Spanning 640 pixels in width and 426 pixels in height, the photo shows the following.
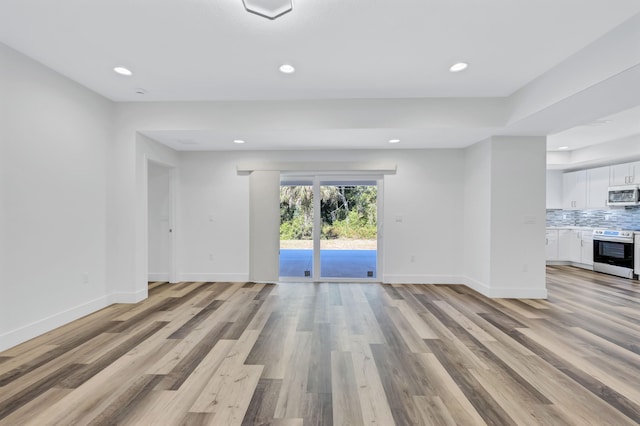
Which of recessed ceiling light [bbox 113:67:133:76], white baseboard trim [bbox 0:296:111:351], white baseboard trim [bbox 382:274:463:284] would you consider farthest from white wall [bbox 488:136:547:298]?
white baseboard trim [bbox 0:296:111:351]

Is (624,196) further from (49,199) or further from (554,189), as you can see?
(49,199)

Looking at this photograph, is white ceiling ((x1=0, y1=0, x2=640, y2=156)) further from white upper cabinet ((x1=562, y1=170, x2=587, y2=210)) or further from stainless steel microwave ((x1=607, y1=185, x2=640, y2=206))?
white upper cabinet ((x1=562, y1=170, x2=587, y2=210))

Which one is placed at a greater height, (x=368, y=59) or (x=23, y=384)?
(x=368, y=59)

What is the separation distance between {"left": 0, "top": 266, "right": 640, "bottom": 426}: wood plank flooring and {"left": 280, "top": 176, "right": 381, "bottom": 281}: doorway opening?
140 centimetres

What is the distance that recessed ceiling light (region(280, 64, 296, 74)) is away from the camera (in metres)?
2.70

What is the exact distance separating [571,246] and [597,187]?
141 cm

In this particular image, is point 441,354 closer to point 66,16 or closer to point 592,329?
point 592,329

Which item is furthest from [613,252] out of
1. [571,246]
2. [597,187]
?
[597,187]

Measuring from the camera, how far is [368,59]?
2.59 metres

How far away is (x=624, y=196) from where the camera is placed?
5336mm

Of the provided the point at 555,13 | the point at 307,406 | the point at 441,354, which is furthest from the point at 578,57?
the point at 307,406

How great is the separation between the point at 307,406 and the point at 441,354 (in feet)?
4.29

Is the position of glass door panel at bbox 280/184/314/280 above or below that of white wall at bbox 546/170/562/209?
below

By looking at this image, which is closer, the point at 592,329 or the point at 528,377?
the point at 528,377
